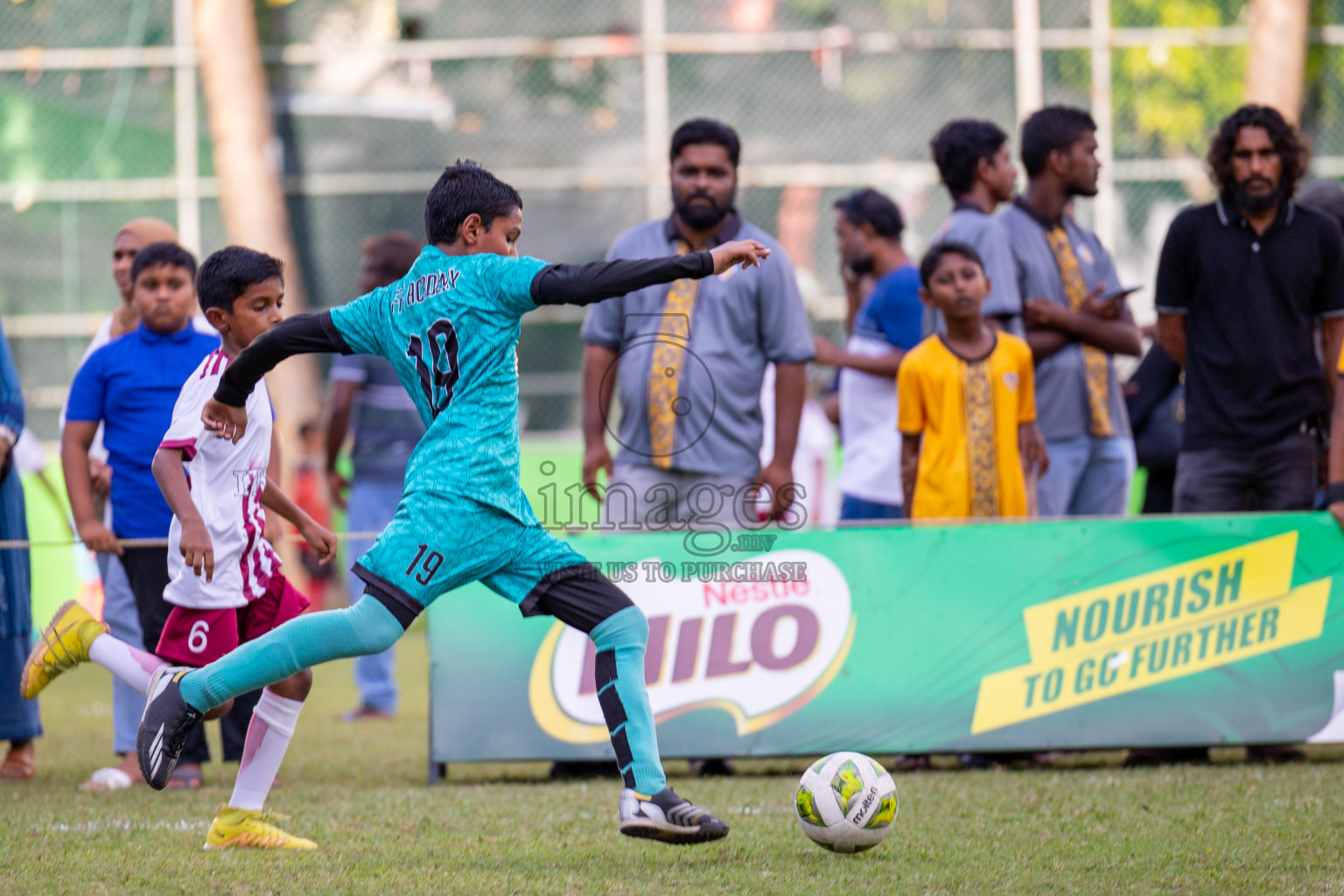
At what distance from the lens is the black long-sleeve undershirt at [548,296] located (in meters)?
3.85

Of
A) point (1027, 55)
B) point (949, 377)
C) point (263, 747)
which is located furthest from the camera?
point (1027, 55)

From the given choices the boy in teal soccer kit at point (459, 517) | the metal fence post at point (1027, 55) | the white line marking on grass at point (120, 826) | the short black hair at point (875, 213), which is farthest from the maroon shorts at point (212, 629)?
the metal fence post at point (1027, 55)

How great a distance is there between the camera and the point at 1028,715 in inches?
236

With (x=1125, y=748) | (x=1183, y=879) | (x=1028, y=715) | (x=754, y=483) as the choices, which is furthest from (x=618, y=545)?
(x=1183, y=879)

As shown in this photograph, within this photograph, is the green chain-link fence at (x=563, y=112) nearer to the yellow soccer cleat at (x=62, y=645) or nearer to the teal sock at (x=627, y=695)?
the yellow soccer cleat at (x=62, y=645)

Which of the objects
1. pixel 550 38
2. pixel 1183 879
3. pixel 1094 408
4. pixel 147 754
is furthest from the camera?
pixel 550 38

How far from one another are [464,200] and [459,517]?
2.89ft

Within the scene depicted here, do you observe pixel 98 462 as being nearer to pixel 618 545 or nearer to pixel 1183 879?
pixel 618 545

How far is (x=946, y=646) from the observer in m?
6.02

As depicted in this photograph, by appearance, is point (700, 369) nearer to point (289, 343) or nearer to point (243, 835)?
point (289, 343)

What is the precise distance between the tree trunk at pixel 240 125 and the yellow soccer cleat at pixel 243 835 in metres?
10.9

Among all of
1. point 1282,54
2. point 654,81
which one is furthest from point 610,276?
point 1282,54

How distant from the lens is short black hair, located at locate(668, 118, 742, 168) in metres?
6.46

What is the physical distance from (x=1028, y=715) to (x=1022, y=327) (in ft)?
5.65
